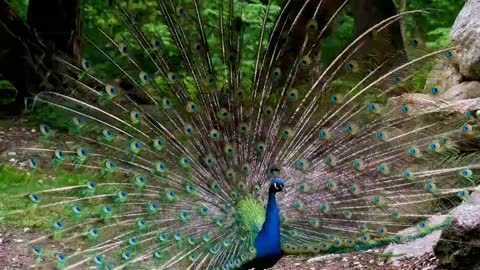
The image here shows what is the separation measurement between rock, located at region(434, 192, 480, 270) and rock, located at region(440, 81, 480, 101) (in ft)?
6.15

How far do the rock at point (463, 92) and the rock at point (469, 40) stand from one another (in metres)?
0.09

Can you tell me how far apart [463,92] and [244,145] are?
2231 millimetres

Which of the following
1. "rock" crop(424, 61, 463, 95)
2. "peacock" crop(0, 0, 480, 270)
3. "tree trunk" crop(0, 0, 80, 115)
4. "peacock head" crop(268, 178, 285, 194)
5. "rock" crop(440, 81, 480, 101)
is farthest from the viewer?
"tree trunk" crop(0, 0, 80, 115)


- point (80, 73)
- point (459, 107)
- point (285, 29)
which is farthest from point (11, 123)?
point (459, 107)

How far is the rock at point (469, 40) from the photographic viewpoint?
22.2 feet

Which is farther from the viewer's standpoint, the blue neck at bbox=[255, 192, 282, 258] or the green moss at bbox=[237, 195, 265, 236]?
the green moss at bbox=[237, 195, 265, 236]

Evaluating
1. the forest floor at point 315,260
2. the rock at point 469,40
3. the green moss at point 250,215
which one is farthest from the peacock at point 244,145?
the rock at point 469,40

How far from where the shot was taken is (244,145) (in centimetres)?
555

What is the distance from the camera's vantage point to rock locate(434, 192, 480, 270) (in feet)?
15.5

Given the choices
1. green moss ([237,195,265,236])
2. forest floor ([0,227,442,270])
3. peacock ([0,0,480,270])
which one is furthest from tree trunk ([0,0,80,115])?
green moss ([237,195,265,236])

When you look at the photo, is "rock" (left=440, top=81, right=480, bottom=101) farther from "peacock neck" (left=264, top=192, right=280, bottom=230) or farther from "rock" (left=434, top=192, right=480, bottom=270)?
"peacock neck" (left=264, top=192, right=280, bottom=230)

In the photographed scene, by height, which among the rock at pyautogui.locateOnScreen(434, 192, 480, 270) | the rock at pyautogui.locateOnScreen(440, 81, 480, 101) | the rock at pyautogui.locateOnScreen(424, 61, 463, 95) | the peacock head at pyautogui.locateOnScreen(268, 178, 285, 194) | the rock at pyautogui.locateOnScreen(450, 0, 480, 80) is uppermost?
the rock at pyautogui.locateOnScreen(450, 0, 480, 80)

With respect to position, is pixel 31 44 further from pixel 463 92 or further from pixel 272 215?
pixel 272 215

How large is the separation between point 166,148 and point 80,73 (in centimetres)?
77
